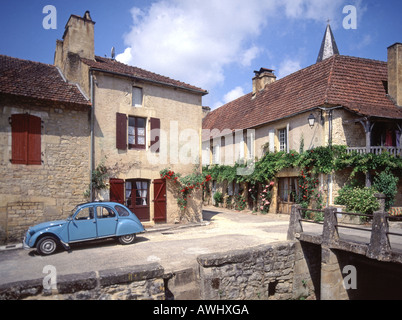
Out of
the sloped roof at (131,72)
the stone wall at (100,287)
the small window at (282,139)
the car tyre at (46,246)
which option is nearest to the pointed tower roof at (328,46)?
the small window at (282,139)

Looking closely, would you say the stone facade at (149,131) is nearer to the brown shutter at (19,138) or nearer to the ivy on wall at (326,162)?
the brown shutter at (19,138)

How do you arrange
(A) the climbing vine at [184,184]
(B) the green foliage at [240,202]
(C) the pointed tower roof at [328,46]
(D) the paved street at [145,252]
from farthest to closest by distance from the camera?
(C) the pointed tower roof at [328,46]
(B) the green foliage at [240,202]
(A) the climbing vine at [184,184]
(D) the paved street at [145,252]

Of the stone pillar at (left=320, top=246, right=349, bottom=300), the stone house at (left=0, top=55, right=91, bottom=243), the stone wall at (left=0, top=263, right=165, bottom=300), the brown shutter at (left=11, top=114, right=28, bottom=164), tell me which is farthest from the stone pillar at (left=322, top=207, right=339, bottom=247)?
the brown shutter at (left=11, top=114, right=28, bottom=164)

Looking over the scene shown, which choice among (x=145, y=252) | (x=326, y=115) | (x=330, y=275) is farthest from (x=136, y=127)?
(x=330, y=275)

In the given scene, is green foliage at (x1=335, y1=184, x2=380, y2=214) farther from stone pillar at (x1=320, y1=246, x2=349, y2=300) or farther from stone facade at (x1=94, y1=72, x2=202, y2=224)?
stone facade at (x1=94, y1=72, x2=202, y2=224)

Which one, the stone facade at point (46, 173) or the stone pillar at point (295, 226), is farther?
the stone facade at point (46, 173)

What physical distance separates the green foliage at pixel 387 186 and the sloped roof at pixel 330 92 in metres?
2.68

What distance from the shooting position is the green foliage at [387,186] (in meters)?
12.4

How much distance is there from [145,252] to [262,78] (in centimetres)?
1651

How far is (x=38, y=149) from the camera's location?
10102 millimetres

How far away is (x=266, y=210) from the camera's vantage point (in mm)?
16953

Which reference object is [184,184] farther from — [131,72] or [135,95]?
[131,72]

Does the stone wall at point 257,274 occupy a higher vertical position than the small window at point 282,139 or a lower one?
lower

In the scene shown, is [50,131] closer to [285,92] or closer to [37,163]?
[37,163]
